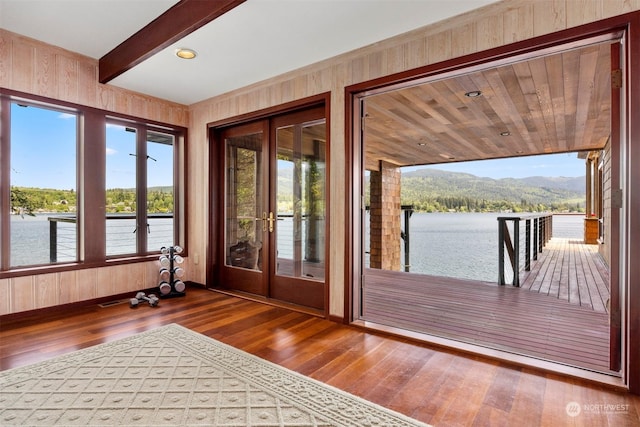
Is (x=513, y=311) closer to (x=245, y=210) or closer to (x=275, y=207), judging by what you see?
(x=275, y=207)

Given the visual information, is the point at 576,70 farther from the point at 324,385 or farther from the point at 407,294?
the point at 324,385

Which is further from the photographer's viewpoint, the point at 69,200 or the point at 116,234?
the point at 116,234

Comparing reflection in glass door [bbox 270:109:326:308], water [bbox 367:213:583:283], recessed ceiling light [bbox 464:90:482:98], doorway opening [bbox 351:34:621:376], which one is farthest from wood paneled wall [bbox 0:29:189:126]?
water [bbox 367:213:583:283]

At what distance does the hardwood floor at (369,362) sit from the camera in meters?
1.79

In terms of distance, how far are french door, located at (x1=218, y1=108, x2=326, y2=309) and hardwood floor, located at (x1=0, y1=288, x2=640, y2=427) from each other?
1.58 feet

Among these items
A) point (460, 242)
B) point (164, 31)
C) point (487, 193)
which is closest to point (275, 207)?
point (164, 31)

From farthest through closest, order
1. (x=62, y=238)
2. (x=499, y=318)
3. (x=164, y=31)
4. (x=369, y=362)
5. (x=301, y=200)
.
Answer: (x=301, y=200), (x=62, y=238), (x=499, y=318), (x=164, y=31), (x=369, y=362)

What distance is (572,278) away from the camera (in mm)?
4875

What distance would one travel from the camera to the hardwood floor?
70.3 inches

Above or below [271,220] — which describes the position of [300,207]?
above

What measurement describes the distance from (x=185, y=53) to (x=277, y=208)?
1811 mm

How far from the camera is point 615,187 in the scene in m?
2.11

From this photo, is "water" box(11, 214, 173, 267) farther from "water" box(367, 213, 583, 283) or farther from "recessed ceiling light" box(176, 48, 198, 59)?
"water" box(367, 213, 583, 283)

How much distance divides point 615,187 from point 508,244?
2.86m
